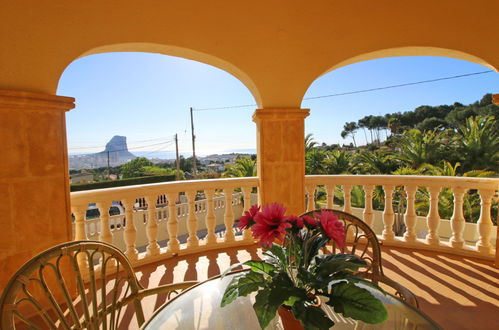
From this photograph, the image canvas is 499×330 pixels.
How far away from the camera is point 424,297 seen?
216 cm

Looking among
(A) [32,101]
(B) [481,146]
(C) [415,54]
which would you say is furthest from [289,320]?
(B) [481,146]

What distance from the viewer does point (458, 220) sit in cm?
290

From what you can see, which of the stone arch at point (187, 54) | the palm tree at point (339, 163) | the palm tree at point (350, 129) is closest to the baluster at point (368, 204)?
the stone arch at point (187, 54)

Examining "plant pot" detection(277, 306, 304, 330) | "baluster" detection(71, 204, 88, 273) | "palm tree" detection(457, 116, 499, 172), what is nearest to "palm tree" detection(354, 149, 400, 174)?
"palm tree" detection(457, 116, 499, 172)

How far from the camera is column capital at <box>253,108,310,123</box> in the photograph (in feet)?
9.70

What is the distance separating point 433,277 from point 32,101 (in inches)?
152

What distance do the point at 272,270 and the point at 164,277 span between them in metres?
2.09

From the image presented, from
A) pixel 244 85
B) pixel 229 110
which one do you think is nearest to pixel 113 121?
pixel 229 110

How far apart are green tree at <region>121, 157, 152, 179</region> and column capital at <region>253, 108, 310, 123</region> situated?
79.9 feet

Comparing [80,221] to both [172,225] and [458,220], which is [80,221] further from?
[458,220]

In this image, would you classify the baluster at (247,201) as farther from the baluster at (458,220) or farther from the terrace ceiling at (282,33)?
the baluster at (458,220)

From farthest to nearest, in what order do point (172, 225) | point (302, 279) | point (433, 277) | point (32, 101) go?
point (172, 225) → point (433, 277) → point (32, 101) → point (302, 279)

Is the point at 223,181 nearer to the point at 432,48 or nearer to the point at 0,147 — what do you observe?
the point at 0,147

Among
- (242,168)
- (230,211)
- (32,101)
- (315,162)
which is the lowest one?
(230,211)
